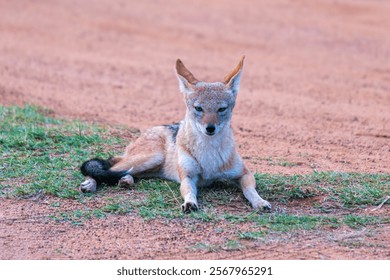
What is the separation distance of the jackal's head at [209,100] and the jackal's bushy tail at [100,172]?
915mm

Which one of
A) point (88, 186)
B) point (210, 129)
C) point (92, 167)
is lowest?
point (88, 186)

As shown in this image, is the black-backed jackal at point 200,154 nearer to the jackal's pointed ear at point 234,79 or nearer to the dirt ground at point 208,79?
the jackal's pointed ear at point 234,79

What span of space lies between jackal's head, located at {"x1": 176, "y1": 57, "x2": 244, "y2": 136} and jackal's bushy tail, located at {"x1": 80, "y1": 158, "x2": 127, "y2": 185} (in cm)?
92

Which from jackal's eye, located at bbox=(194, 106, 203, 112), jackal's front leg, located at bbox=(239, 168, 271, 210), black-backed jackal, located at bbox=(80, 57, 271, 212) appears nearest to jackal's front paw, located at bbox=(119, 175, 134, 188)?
black-backed jackal, located at bbox=(80, 57, 271, 212)

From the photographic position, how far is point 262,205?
6.48 meters

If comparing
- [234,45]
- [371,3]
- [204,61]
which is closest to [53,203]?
[204,61]

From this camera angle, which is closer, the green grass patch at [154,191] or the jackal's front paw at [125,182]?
the green grass patch at [154,191]

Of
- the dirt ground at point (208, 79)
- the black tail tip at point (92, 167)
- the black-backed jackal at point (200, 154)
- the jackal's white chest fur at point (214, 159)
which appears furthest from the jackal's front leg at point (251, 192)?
the black tail tip at point (92, 167)

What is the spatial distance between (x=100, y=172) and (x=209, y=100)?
1.26m

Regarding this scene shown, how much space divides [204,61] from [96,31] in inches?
133

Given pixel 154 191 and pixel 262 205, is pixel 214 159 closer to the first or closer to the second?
pixel 154 191

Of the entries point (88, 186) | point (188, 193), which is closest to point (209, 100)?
point (188, 193)

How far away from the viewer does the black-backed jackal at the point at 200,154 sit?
22.6 feet

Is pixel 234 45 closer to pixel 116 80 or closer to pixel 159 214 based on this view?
pixel 116 80
